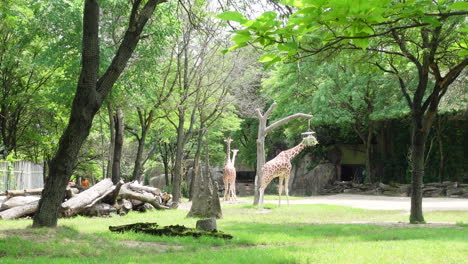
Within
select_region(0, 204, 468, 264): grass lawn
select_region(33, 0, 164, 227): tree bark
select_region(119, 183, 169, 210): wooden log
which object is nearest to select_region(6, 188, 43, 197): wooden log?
select_region(119, 183, 169, 210): wooden log

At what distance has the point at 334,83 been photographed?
2988 centimetres

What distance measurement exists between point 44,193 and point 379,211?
1217 cm

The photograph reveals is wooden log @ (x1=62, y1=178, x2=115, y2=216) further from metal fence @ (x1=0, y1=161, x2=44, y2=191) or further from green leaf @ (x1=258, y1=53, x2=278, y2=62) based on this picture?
green leaf @ (x1=258, y1=53, x2=278, y2=62)

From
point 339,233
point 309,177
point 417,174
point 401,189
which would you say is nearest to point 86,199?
point 339,233

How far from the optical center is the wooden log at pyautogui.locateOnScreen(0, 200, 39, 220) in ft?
44.9

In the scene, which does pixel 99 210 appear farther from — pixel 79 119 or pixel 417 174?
pixel 417 174

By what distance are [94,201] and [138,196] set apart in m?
2.25

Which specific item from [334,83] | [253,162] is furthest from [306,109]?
[253,162]

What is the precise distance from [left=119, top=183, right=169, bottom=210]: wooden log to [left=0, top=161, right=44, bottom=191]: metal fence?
227 inches

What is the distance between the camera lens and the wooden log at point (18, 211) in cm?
1367

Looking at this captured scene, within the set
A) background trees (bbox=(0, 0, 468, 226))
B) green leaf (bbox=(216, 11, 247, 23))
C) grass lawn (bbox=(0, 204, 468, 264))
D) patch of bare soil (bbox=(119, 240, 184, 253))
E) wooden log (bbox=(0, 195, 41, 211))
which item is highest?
background trees (bbox=(0, 0, 468, 226))

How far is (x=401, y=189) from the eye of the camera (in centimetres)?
2892

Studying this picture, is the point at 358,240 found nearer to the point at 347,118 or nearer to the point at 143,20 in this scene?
the point at 143,20

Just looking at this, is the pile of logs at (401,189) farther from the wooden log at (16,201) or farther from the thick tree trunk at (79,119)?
the thick tree trunk at (79,119)
